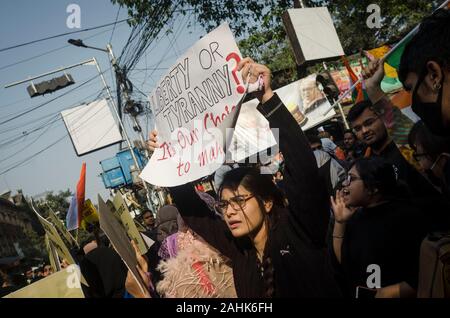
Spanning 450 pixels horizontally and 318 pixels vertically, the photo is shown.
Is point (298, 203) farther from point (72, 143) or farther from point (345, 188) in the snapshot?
point (72, 143)

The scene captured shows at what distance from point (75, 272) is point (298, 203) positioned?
1.18 meters

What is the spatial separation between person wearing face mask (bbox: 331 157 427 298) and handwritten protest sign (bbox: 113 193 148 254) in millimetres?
1301

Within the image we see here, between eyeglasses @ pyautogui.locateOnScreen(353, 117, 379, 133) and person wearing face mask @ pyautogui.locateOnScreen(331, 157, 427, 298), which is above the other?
eyeglasses @ pyautogui.locateOnScreen(353, 117, 379, 133)

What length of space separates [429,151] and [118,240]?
6.14 feet

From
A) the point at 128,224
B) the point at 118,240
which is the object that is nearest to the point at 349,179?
the point at 118,240

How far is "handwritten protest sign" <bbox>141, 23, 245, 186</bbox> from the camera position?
2.03 m

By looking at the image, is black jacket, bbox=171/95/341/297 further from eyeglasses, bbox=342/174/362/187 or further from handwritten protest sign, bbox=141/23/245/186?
eyeglasses, bbox=342/174/362/187

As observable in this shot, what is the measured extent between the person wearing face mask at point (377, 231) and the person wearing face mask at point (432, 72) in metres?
0.58

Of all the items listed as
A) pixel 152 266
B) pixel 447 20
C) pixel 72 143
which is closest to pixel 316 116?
pixel 152 266

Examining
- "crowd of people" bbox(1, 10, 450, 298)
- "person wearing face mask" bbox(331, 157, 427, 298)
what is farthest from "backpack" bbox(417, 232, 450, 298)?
"person wearing face mask" bbox(331, 157, 427, 298)

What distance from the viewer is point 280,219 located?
196 cm

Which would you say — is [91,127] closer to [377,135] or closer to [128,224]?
[128,224]

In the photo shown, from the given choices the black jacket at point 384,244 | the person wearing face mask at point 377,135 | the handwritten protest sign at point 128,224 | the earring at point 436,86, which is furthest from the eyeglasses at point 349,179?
the handwritten protest sign at point 128,224

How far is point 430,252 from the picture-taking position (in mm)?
1330
